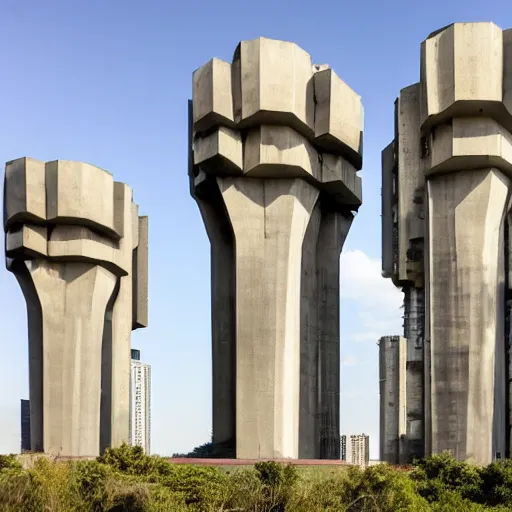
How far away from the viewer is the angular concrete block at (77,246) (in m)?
28.1

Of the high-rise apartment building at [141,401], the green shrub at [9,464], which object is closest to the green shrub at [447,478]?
the green shrub at [9,464]

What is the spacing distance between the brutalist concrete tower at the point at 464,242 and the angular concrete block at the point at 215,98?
5469 millimetres

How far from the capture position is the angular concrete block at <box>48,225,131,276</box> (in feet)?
92.1

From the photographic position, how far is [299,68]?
25.6m

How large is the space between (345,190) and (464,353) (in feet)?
25.0

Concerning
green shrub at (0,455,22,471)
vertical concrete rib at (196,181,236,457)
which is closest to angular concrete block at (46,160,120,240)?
vertical concrete rib at (196,181,236,457)

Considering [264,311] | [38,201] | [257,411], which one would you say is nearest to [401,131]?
[264,311]

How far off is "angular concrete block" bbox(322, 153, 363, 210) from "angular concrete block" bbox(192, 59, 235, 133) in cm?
356

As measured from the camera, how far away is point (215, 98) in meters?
25.3

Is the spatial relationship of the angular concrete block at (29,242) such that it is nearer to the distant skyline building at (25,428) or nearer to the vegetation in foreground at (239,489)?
the vegetation in foreground at (239,489)

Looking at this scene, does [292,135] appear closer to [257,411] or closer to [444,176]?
[444,176]

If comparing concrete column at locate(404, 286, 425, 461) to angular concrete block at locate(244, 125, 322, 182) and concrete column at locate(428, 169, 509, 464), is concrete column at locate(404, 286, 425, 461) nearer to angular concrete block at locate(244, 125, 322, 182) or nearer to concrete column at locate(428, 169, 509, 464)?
concrete column at locate(428, 169, 509, 464)

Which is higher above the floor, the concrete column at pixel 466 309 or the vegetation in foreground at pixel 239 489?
the concrete column at pixel 466 309

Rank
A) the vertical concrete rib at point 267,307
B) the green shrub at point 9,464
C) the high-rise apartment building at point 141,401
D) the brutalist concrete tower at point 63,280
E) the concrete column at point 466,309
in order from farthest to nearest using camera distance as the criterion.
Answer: the high-rise apartment building at point 141,401, the brutalist concrete tower at point 63,280, the vertical concrete rib at point 267,307, the concrete column at point 466,309, the green shrub at point 9,464
